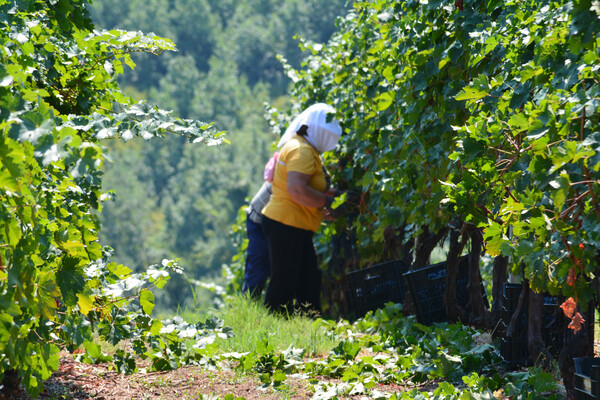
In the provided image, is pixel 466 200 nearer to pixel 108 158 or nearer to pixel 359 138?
pixel 108 158

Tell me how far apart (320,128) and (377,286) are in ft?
4.10

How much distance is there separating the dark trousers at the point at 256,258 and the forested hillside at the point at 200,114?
35.1m

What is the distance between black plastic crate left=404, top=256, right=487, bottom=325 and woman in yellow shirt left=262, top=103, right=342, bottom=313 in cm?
100

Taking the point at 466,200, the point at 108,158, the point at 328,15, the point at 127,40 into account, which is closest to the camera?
the point at 108,158

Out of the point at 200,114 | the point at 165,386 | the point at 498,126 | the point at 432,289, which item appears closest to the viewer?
the point at 498,126

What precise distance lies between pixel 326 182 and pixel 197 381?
2.63 meters

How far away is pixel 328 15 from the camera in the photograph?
59125mm

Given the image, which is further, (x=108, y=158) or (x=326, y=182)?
(x=326, y=182)

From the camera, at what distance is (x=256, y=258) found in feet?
21.6

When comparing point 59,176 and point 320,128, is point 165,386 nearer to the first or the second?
point 59,176

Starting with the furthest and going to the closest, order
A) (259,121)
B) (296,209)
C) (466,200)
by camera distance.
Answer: (259,121) < (296,209) < (466,200)

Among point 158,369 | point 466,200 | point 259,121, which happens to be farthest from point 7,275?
point 259,121

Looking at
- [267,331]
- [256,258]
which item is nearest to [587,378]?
[267,331]

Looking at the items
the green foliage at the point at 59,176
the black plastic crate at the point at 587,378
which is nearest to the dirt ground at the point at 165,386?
the green foliage at the point at 59,176
